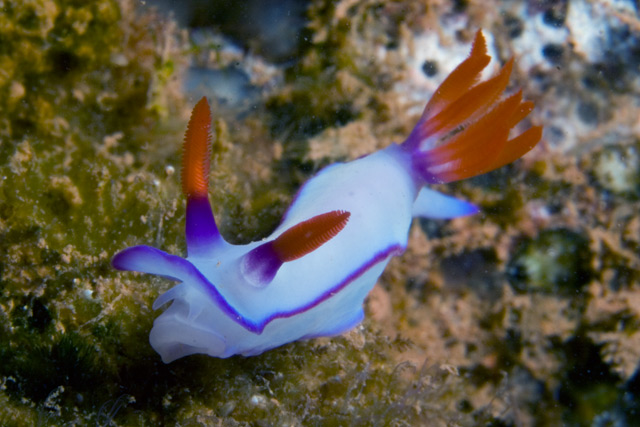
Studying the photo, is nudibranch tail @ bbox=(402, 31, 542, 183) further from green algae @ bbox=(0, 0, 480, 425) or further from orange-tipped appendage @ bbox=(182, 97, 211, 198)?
orange-tipped appendage @ bbox=(182, 97, 211, 198)

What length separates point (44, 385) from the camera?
2062 mm

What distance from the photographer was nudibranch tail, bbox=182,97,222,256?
1.71 metres

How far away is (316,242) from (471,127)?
1.17 meters

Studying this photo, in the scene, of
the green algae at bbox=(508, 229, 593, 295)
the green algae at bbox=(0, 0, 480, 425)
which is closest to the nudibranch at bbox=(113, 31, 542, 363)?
the green algae at bbox=(0, 0, 480, 425)

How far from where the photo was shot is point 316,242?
5.40ft

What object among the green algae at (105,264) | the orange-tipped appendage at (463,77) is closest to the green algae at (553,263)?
the green algae at (105,264)

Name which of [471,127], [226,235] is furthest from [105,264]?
[471,127]

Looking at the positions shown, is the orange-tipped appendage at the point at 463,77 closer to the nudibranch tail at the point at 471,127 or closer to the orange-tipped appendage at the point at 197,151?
the nudibranch tail at the point at 471,127

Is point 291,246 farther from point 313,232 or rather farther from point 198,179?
point 198,179

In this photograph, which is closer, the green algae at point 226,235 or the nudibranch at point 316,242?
the nudibranch at point 316,242

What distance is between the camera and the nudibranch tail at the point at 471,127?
2217 millimetres

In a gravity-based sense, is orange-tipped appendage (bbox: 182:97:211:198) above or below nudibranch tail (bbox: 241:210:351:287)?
above

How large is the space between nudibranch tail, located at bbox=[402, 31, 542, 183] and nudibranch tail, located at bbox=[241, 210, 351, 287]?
972 mm

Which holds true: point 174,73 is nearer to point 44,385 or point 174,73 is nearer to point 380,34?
point 380,34
